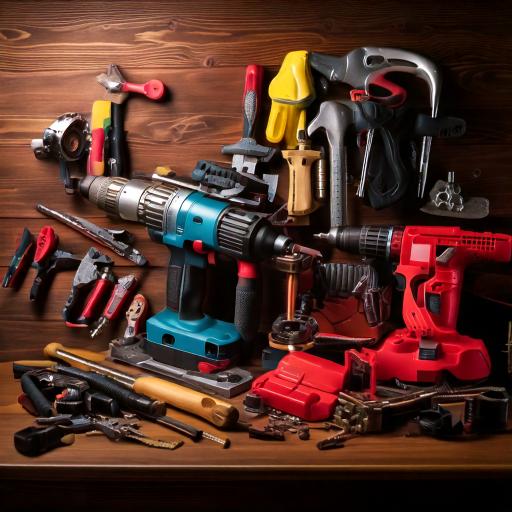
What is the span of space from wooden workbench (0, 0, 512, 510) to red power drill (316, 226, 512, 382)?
190mm

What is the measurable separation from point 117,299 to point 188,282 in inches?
9.3

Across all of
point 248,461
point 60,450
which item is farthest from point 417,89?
point 60,450

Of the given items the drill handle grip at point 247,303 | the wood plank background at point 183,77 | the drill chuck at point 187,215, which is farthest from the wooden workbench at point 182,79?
the drill handle grip at point 247,303

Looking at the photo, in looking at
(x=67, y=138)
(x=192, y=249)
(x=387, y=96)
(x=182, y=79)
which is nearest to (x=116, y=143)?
(x=67, y=138)

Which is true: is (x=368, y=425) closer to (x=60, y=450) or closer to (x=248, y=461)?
(x=248, y=461)

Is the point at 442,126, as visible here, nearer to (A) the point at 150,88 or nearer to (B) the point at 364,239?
(B) the point at 364,239

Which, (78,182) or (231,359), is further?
(78,182)

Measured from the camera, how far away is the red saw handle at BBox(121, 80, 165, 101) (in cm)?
185

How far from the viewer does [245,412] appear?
62.1 inches

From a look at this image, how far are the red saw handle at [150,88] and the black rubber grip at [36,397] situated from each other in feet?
2.35

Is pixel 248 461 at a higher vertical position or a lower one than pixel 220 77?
lower

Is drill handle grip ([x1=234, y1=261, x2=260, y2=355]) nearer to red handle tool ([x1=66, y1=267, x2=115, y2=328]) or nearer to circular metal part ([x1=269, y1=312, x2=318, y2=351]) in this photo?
circular metal part ([x1=269, y1=312, x2=318, y2=351])

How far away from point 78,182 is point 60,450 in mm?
756

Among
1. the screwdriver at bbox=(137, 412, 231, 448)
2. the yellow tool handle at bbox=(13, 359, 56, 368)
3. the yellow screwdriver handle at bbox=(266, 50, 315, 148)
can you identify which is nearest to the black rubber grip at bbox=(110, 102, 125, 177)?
the yellow screwdriver handle at bbox=(266, 50, 315, 148)
